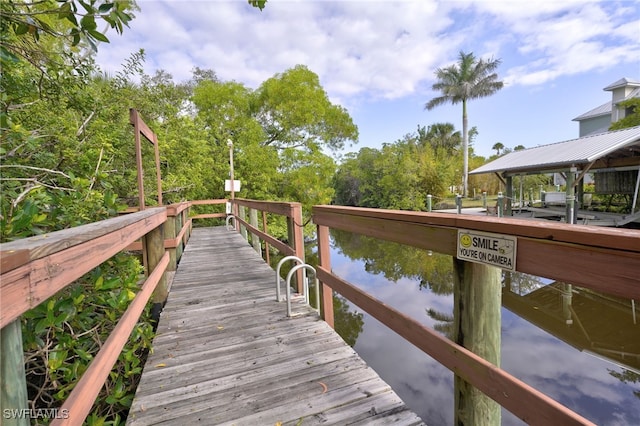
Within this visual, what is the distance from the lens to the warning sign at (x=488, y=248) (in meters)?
0.97

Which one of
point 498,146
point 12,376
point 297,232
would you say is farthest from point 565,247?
point 498,146

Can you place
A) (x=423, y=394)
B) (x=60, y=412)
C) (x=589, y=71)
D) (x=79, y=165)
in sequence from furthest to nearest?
(x=589, y=71), (x=423, y=394), (x=79, y=165), (x=60, y=412)

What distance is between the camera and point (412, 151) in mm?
26500

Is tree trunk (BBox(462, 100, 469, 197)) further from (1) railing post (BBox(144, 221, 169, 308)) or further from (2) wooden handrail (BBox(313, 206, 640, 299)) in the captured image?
(2) wooden handrail (BBox(313, 206, 640, 299))

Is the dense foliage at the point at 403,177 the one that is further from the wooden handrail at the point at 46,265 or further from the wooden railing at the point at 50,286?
the wooden handrail at the point at 46,265

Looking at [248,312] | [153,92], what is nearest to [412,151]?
[153,92]

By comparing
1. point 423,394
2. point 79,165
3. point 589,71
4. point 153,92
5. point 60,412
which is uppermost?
point 589,71

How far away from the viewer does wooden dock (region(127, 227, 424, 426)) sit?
5.12 feet

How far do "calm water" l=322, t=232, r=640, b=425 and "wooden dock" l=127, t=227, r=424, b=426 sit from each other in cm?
324

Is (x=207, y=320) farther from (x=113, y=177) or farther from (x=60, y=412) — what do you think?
(x=113, y=177)

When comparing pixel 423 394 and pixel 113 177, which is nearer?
pixel 113 177

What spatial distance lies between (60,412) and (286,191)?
1459 centimetres

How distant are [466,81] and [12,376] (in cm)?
3245

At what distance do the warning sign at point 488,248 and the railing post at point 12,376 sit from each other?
4.11ft
